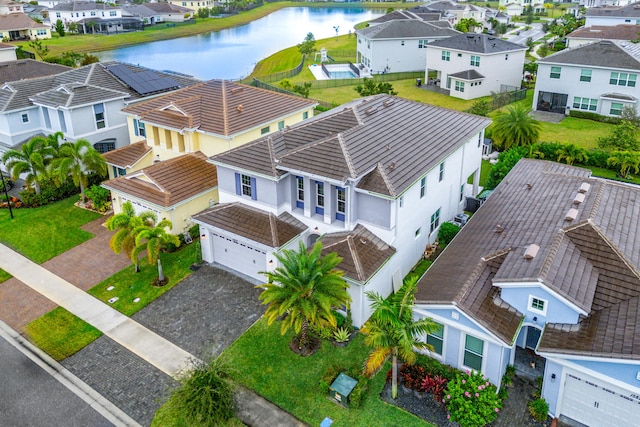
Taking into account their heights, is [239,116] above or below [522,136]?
above

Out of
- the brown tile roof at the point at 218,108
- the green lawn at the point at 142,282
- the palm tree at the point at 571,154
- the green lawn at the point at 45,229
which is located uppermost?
the brown tile roof at the point at 218,108

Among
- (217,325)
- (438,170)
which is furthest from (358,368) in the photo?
(438,170)

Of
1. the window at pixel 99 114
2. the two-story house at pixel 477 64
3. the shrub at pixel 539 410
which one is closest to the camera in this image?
the shrub at pixel 539 410

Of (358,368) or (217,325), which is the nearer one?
(358,368)

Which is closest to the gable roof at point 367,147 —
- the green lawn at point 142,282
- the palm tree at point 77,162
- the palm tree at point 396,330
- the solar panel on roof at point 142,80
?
the green lawn at point 142,282

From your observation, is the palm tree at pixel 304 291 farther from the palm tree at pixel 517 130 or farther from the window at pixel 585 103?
the window at pixel 585 103

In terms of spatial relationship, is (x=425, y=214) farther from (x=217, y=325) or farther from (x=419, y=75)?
(x=419, y=75)

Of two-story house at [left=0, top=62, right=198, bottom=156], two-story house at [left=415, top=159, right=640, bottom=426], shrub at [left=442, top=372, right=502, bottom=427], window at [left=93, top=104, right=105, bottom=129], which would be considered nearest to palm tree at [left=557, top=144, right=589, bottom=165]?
two-story house at [left=415, top=159, right=640, bottom=426]
